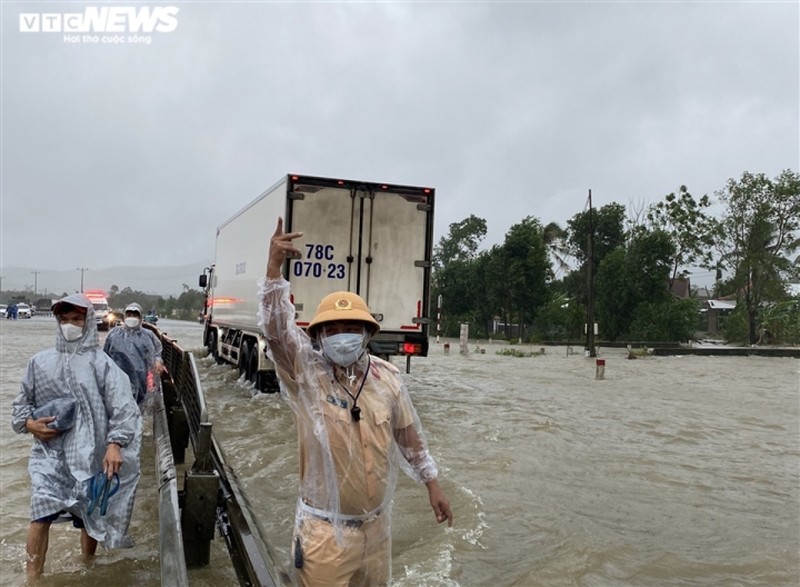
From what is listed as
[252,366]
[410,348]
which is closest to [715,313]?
[410,348]

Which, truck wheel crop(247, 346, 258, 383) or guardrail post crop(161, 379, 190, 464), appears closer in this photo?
guardrail post crop(161, 379, 190, 464)

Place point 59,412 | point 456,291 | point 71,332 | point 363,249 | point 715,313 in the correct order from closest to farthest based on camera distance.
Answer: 1. point 59,412
2. point 71,332
3. point 363,249
4. point 456,291
5. point 715,313

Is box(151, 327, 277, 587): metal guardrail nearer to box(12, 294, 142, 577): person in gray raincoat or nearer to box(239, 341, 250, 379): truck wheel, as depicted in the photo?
box(12, 294, 142, 577): person in gray raincoat

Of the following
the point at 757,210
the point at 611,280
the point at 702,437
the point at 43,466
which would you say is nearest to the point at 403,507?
the point at 43,466

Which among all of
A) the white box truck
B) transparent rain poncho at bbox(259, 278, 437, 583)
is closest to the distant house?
the white box truck

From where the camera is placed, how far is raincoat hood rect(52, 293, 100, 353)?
3545 mm

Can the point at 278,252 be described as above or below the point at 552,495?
above

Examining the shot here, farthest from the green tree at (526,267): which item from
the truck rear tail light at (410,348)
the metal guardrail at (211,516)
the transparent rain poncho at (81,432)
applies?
the transparent rain poncho at (81,432)

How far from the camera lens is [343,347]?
2602 millimetres

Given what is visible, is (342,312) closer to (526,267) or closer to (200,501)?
(200,501)

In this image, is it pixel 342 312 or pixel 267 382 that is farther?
pixel 267 382

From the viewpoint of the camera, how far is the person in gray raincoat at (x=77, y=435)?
3391 millimetres

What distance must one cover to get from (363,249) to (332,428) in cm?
745

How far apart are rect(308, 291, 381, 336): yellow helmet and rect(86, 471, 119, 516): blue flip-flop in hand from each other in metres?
1.67
